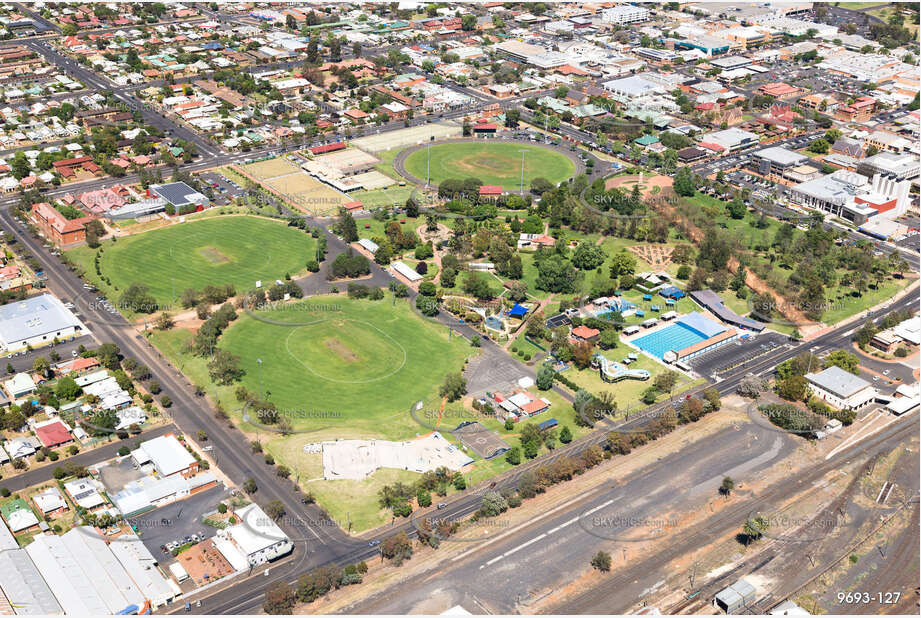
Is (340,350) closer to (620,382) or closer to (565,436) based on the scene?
(565,436)

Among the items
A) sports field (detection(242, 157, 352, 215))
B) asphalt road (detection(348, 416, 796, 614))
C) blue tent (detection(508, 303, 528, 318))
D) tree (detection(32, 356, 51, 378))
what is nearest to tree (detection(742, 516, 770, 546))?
asphalt road (detection(348, 416, 796, 614))

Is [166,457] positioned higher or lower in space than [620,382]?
lower

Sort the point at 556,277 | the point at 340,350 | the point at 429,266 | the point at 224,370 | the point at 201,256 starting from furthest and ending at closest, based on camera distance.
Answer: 1. the point at 201,256
2. the point at 429,266
3. the point at 556,277
4. the point at 340,350
5. the point at 224,370

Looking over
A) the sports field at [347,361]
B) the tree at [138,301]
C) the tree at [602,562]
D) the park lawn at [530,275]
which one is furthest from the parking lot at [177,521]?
the park lawn at [530,275]

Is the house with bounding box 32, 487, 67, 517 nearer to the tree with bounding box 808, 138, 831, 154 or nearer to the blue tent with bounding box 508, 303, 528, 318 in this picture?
the blue tent with bounding box 508, 303, 528, 318

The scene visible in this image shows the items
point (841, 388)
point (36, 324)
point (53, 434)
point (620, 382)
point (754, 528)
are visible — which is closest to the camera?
point (754, 528)

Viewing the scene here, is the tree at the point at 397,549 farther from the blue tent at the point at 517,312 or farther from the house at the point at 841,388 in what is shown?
the house at the point at 841,388

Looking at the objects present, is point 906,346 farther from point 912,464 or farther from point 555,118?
point 555,118

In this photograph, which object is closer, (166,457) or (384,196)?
(166,457)

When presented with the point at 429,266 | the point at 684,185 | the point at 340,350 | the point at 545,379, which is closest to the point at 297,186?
the point at 429,266
